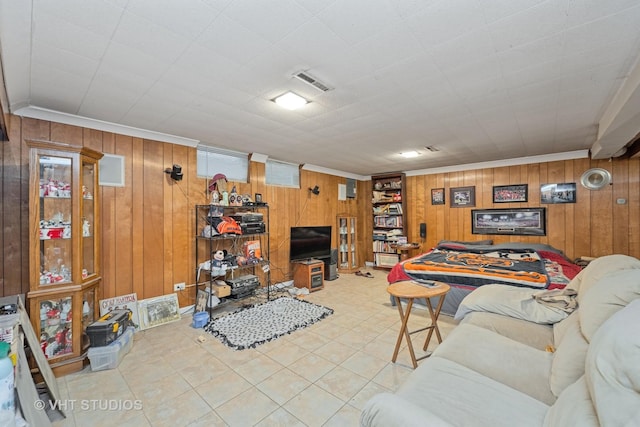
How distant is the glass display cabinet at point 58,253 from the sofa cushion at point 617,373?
136 inches

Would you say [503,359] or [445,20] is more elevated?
[445,20]

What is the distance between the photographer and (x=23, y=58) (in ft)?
5.87

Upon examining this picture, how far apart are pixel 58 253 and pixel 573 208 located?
7.14 metres

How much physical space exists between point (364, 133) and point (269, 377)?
2922 mm

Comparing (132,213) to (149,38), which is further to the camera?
(132,213)

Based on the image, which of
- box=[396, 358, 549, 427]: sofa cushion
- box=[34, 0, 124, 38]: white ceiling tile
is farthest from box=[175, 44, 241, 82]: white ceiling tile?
box=[396, 358, 549, 427]: sofa cushion

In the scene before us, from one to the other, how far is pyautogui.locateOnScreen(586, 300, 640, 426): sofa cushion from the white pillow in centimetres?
129

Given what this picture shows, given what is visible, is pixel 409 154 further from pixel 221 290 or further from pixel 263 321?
pixel 221 290

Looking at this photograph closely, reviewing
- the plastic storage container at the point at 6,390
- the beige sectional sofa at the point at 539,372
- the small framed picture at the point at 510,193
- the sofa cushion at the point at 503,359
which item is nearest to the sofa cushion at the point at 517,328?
the beige sectional sofa at the point at 539,372

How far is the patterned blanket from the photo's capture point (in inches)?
124

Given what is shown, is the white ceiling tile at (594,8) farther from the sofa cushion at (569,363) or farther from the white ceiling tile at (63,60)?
the white ceiling tile at (63,60)

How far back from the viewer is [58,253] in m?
2.49

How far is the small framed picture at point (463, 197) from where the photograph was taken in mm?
5570

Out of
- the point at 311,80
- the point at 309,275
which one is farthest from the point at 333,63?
the point at 309,275
